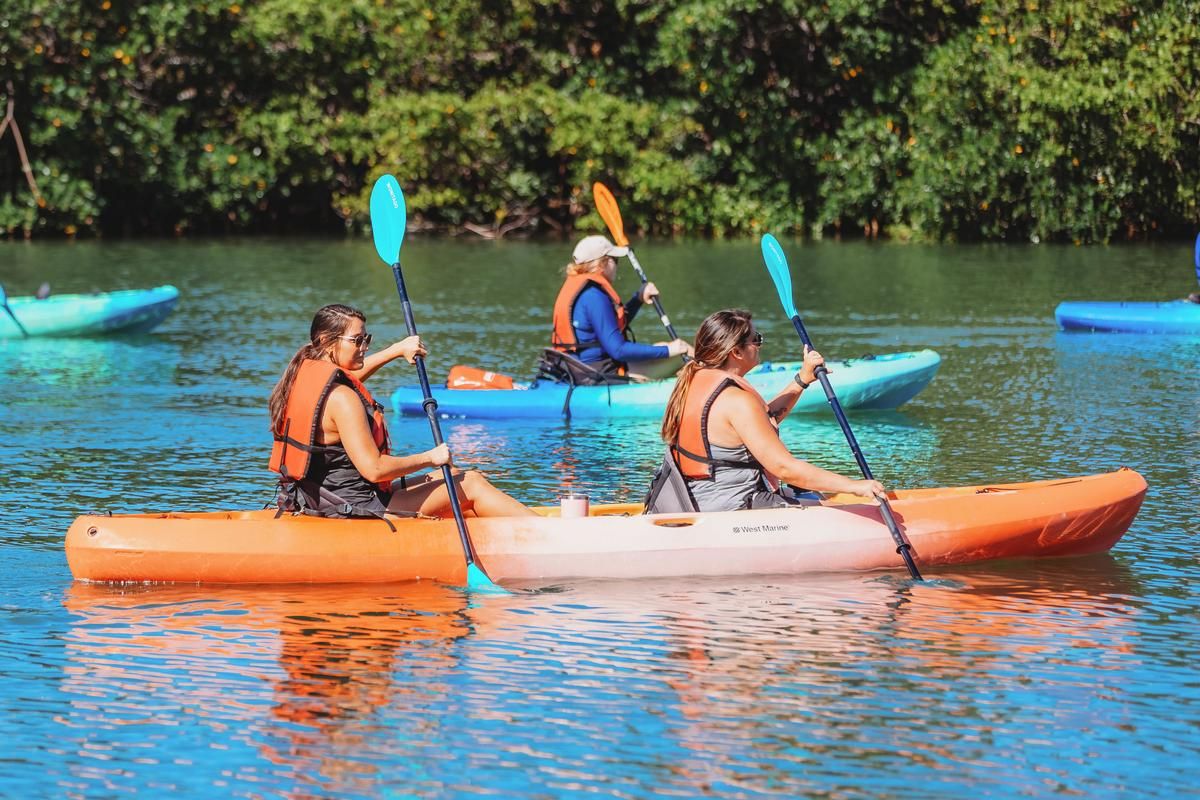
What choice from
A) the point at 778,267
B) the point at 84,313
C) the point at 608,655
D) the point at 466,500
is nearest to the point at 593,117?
the point at 84,313

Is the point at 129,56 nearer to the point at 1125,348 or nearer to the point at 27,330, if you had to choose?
the point at 27,330

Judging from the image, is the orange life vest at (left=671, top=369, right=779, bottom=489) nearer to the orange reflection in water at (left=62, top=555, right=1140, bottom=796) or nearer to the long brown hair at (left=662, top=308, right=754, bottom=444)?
the long brown hair at (left=662, top=308, right=754, bottom=444)

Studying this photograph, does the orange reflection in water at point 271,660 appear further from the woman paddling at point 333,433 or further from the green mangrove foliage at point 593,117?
the green mangrove foliage at point 593,117

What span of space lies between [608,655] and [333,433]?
149 cm

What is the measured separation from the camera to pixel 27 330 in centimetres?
1542

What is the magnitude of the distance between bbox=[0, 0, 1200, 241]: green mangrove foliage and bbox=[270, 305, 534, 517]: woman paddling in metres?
17.6

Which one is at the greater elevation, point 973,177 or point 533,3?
point 533,3

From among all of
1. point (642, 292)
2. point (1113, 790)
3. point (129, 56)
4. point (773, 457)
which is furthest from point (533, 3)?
point (1113, 790)

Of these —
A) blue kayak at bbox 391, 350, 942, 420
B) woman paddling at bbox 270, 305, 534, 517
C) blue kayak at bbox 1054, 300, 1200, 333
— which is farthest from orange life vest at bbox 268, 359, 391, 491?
blue kayak at bbox 1054, 300, 1200, 333

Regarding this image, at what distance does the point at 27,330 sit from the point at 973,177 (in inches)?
521

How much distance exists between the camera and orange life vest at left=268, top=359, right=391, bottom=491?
683 centimetres

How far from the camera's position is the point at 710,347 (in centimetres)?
692

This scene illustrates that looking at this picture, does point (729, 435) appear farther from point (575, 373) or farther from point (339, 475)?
point (575, 373)

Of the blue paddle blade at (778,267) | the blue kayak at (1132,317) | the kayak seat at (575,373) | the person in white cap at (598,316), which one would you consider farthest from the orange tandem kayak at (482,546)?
the blue kayak at (1132,317)
